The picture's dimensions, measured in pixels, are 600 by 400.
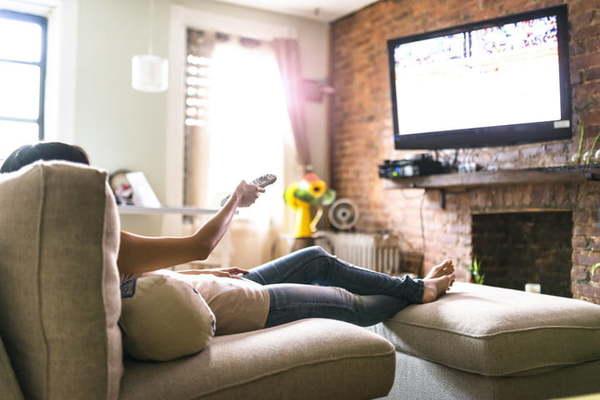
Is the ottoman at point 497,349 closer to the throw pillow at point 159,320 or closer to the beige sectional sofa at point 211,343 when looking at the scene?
the beige sectional sofa at point 211,343

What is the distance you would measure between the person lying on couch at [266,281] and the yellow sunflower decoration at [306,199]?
8.26ft

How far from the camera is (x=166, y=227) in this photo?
190 inches

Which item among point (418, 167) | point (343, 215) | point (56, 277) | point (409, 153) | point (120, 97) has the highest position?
point (120, 97)

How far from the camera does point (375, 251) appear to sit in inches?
185

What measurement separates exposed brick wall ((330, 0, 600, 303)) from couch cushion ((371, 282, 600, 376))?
1.59 metres

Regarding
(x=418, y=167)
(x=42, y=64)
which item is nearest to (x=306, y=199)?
(x=418, y=167)

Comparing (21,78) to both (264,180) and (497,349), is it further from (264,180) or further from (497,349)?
(497,349)

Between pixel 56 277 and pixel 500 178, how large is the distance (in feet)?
9.87

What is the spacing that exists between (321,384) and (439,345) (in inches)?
23.2

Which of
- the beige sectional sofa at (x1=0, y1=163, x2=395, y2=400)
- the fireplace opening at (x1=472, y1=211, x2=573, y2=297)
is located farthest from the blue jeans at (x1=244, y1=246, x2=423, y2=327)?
the fireplace opening at (x1=472, y1=211, x2=573, y2=297)

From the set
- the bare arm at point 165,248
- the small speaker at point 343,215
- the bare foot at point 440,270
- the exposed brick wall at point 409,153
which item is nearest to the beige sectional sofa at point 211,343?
the bare arm at point 165,248

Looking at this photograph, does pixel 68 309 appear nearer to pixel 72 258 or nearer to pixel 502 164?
pixel 72 258

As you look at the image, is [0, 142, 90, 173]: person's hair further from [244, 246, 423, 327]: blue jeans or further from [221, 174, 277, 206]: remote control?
[244, 246, 423, 327]: blue jeans

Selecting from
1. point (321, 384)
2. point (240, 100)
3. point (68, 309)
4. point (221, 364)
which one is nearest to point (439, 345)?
point (321, 384)
